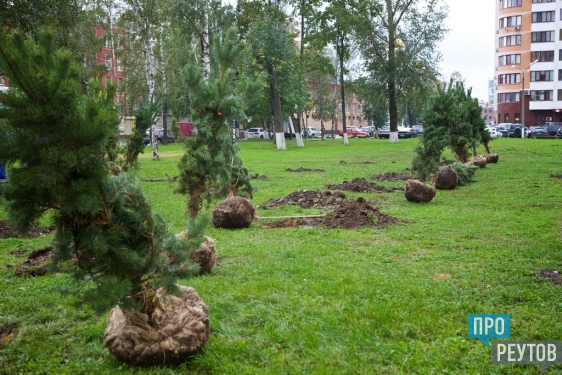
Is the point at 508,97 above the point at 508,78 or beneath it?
beneath

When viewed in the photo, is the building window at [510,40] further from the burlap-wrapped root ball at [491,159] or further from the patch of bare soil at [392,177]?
the patch of bare soil at [392,177]

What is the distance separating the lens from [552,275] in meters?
6.46

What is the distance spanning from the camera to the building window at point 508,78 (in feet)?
267

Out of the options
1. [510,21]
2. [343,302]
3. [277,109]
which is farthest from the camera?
[510,21]

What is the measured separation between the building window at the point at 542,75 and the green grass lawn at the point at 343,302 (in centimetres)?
7663

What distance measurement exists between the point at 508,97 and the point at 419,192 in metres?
76.8

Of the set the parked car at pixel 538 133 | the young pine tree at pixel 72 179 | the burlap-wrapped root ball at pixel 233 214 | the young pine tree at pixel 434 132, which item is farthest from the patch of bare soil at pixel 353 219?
the parked car at pixel 538 133

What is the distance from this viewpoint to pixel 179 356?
4273 millimetres

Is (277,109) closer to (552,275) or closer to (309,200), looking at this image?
(309,200)

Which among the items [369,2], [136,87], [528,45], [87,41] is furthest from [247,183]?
[528,45]

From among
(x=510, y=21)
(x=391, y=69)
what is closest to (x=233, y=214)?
(x=391, y=69)

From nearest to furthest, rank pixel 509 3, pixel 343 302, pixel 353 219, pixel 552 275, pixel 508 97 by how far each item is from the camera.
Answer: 1. pixel 343 302
2. pixel 552 275
3. pixel 353 219
4. pixel 509 3
5. pixel 508 97

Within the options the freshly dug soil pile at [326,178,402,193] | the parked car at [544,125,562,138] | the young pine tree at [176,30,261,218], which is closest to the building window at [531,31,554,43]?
the parked car at [544,125,562,138]

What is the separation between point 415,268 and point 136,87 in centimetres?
4249
